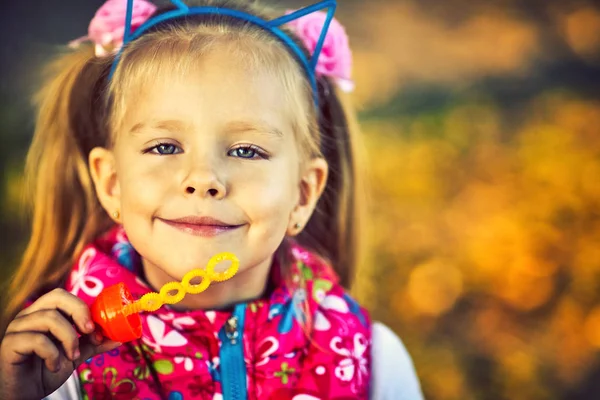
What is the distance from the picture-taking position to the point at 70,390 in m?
1.00

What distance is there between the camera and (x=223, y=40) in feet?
3.24

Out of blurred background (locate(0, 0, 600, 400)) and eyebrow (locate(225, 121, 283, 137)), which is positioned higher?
eyebrow (locate(225, 121, 283, 137))

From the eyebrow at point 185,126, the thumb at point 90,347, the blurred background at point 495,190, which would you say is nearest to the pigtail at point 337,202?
the blurred background at point 495,190

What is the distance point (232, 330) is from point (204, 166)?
0.83 ft

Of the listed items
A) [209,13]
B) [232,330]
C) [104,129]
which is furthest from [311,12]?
[232,330]

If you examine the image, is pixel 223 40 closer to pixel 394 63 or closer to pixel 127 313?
pixel 127 313

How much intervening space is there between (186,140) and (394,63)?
60 centimetres

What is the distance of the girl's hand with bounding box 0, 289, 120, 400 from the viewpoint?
872 mm

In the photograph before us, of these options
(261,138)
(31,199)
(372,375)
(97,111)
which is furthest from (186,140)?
(372,375)

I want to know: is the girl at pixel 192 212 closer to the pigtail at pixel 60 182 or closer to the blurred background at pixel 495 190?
the pigtail at pixel 60 182

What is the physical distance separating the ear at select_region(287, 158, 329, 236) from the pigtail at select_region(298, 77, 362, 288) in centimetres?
7

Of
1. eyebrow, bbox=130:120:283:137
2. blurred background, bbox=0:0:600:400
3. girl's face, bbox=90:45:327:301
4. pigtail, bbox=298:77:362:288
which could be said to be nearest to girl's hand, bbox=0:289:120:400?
girl's face, bbox=90:45:327:301

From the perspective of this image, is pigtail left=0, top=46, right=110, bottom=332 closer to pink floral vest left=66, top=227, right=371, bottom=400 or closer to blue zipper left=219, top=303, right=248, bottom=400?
pink floral vest left=66, top=227, right=371, bottom=400

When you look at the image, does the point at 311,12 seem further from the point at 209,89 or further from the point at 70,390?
the point at 70,390
